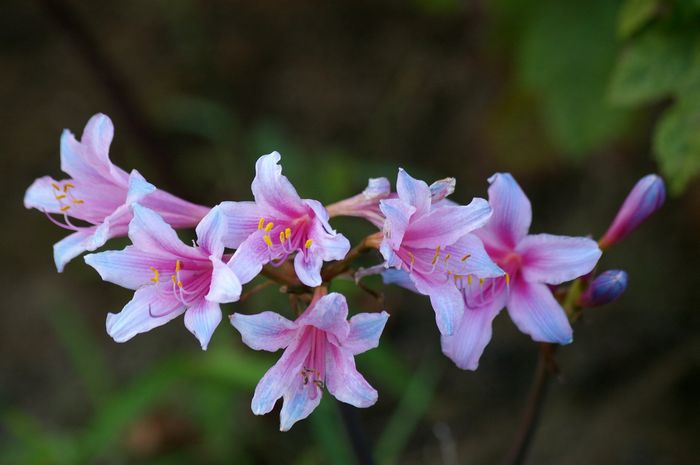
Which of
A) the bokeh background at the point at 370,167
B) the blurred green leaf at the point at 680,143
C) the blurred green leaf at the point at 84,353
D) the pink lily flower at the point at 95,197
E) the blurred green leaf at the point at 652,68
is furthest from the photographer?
the blurred green leaf at the point at 84,353

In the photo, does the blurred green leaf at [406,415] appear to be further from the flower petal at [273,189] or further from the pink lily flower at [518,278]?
the flower petal at [273,189]

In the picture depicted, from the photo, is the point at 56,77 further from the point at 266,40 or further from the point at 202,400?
the point at 202,400

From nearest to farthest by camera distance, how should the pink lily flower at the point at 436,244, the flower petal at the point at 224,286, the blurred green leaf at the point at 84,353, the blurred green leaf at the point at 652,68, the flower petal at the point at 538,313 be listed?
1. the flower petal at the point at 224,286
2. the pink lily flower at the point at 436,244
3. the flower petal at the point at 538,313
4. the blurred green leaf at the point at 652,68
5. the blurred green leaf at the point at 84,353

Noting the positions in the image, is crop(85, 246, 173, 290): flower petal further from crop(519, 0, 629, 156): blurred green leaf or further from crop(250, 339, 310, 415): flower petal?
crop(519, 0, 629, 156): blurred green leaf

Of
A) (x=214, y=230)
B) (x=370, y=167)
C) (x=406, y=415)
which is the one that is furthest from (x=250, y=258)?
(x=370, y=167)

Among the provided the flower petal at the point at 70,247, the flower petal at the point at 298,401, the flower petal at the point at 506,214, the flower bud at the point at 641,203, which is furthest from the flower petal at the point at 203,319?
the flower bud at the point at 641,203

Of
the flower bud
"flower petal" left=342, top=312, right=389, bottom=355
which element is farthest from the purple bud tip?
"flower petal" left=342, top=312, right=389, bottom=355

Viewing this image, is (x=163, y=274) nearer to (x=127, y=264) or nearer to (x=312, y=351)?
(x=127, y=264)
